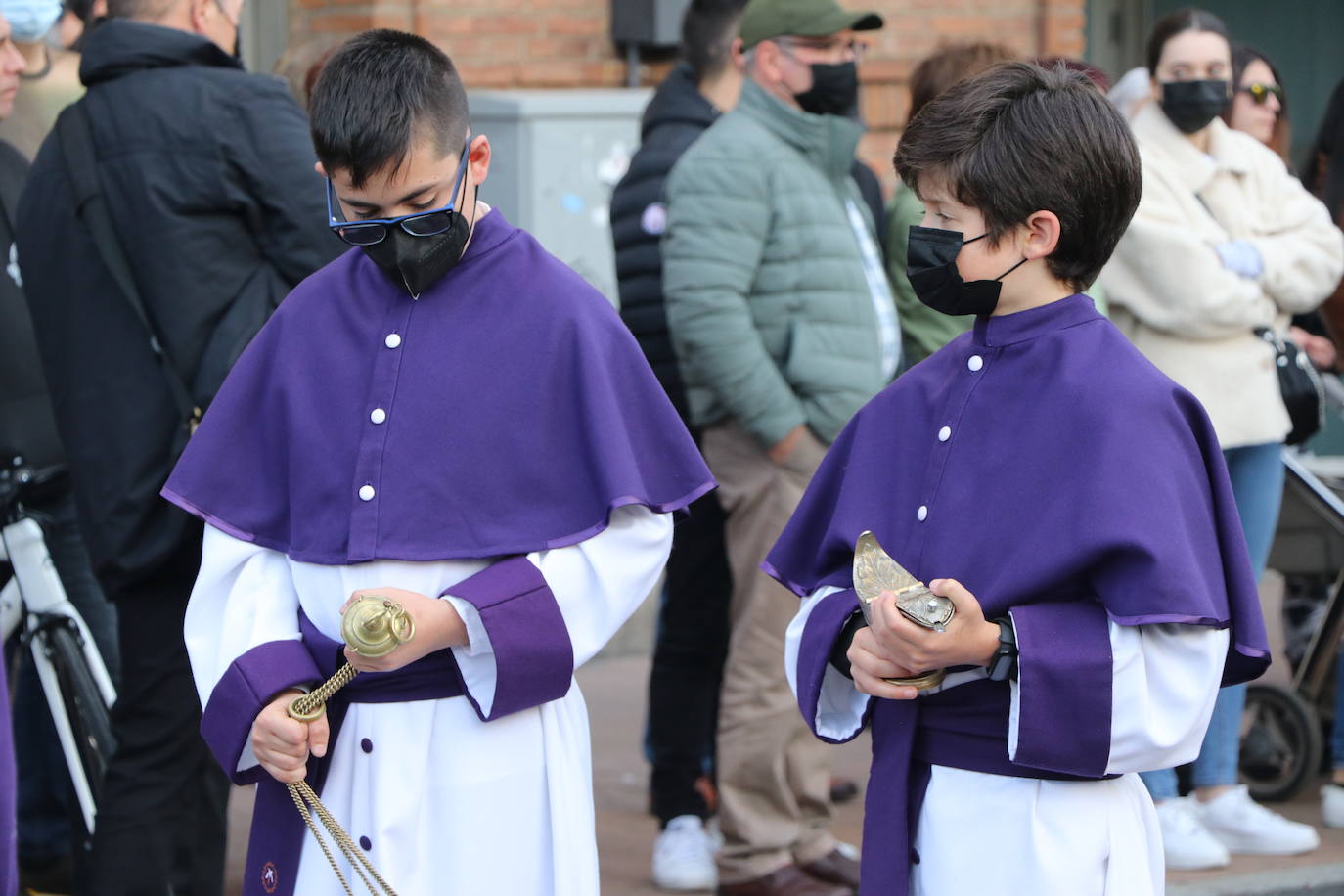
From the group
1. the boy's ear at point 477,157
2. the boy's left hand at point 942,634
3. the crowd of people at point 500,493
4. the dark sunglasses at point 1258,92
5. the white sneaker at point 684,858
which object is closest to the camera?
the boy's left hand at point 942,634

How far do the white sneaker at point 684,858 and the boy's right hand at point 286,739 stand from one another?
7.06 feet

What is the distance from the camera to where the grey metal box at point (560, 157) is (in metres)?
6.86

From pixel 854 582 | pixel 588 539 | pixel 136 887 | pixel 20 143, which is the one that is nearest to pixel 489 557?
pixel 588 539

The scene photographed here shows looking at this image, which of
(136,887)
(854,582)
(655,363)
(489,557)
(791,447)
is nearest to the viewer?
(854,582)

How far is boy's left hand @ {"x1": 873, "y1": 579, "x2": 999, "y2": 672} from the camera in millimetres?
2299

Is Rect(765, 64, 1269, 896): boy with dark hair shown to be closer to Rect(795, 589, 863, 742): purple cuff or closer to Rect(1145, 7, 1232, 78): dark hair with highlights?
Rect(795, 589, 863, 742): purple cuff

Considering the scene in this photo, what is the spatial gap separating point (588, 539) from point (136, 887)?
1.60 m

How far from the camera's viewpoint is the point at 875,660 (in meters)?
2.42

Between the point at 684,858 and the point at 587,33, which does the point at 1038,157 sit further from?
the point at 587,33

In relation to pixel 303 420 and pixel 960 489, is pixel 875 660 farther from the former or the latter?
pixel 303 420

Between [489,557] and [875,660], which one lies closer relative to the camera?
[875,660]

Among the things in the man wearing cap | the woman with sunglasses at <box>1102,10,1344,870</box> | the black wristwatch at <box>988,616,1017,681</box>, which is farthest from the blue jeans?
the black wristwatch at <box>988,616,1017,681</box>

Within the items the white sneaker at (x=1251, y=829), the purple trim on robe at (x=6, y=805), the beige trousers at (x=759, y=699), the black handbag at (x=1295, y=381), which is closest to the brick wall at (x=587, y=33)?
the black handbag at (x=1295, y=381)

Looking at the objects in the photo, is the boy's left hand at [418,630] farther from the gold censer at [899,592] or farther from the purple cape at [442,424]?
the gold censer at [899,592]
